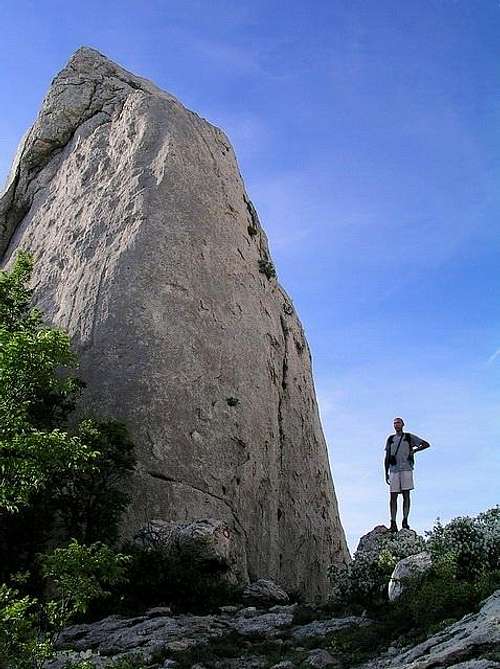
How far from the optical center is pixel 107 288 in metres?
21.2

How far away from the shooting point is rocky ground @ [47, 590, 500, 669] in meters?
9.12

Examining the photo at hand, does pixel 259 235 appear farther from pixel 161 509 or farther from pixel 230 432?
pixel 161 509

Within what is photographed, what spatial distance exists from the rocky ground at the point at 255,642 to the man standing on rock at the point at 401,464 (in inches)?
182

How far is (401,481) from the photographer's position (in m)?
18.2

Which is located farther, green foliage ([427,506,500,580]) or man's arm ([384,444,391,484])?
man's arm ([384,444,391,484])

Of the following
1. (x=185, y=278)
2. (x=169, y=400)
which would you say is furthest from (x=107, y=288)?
(x=169, y=400)

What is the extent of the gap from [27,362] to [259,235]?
17640mm

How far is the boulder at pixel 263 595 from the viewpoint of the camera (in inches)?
609

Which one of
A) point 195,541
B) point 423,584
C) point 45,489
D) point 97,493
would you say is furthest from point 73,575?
point 97,493

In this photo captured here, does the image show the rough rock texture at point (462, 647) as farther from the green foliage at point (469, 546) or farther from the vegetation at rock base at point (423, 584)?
the green foliage at point (469, 546)

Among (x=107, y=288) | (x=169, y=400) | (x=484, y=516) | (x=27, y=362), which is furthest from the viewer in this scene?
(x=107, y=288)

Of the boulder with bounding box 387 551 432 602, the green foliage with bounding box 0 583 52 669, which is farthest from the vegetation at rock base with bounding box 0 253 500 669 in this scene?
the boulder with bounding box 387 551 432 602

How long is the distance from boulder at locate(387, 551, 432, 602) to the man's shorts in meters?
5.00

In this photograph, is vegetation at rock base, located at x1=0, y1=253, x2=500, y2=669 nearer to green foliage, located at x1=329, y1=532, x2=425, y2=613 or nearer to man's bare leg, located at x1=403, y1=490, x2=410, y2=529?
green foliage, located at x1=329, y1=532, x2=425, y2=613
